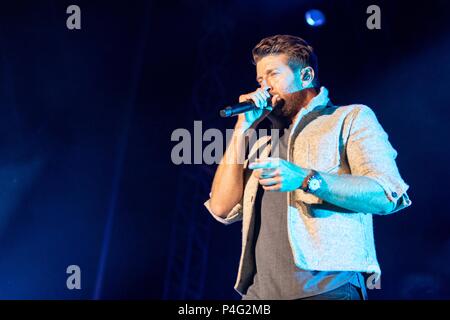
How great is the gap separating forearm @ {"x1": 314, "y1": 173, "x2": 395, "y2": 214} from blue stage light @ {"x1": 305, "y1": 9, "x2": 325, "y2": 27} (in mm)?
3599

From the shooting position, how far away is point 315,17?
16.7ft

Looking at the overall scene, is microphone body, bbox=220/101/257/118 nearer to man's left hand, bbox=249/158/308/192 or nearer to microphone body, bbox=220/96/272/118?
microphone body, bbox=220/96/272/118

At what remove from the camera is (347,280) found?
1.79m

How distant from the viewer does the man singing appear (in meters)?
1.77

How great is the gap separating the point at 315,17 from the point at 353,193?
367 centimetres

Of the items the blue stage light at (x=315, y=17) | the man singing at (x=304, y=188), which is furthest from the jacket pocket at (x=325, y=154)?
the blue stage light at (x=315, y=17)

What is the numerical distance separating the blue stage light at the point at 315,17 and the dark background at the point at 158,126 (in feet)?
0.23

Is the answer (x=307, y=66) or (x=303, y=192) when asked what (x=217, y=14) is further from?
(x=303, y=192)

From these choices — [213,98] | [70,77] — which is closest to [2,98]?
[70,77]

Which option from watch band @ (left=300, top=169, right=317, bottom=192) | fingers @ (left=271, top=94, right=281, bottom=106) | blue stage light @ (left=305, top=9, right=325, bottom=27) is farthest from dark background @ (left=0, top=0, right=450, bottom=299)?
watch band @ (left=300, top=169, right=317, bottom=192)

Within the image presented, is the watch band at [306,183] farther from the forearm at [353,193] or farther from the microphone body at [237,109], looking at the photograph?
the microphone body at [237,109]

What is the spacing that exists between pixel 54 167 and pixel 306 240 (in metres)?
3.47

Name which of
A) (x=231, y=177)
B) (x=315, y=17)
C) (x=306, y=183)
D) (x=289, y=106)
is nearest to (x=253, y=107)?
(x=289, y=106)

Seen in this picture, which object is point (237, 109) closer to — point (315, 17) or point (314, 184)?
point (314, 184)
